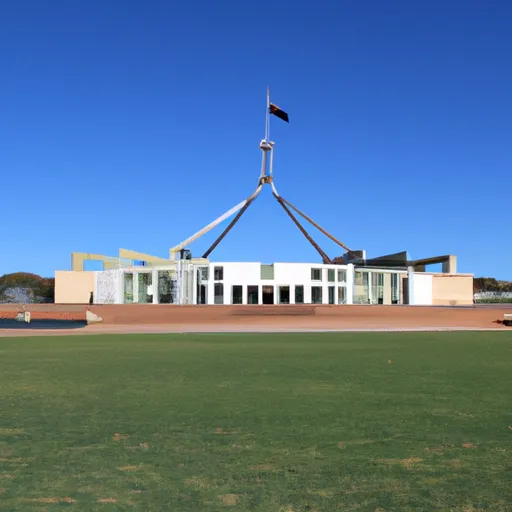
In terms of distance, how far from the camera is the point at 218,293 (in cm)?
4572

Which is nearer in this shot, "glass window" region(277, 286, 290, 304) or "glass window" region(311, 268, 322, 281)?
"glass window" region(277, 286, 290, 304)

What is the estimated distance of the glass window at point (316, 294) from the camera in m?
46.5

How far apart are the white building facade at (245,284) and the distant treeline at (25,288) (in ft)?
90.3

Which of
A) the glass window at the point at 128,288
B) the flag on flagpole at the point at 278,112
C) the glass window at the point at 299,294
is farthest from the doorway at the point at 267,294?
the flag on flagpole at the point at 278,112

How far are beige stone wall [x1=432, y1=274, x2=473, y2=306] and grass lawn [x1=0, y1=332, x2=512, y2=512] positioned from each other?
1892 inches

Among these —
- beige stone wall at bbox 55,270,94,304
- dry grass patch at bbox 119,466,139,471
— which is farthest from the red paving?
dry grass patch at bbox 119,466,139,471

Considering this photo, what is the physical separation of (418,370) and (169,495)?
7.34 metres

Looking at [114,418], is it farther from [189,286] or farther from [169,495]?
[189,286]

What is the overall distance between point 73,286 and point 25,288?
29.2m

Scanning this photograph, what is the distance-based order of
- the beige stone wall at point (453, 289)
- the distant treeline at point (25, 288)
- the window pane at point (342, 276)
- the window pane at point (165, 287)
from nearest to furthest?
the window pane at point (165, 287) → the window pane at point (342, 276) → the beige stone wall at point (453, 289) → the distant treeline at point (25, 288)

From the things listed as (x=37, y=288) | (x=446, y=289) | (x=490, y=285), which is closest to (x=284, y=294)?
(x=446, y=289)

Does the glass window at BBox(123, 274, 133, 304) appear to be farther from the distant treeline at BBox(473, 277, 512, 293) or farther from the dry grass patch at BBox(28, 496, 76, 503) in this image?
the distant treeline at BBox(473, 277, 512, 293)

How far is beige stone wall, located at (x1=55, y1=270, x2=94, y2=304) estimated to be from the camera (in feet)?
189

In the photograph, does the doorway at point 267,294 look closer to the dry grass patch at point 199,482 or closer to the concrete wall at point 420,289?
the concrete wall at point 420,289
